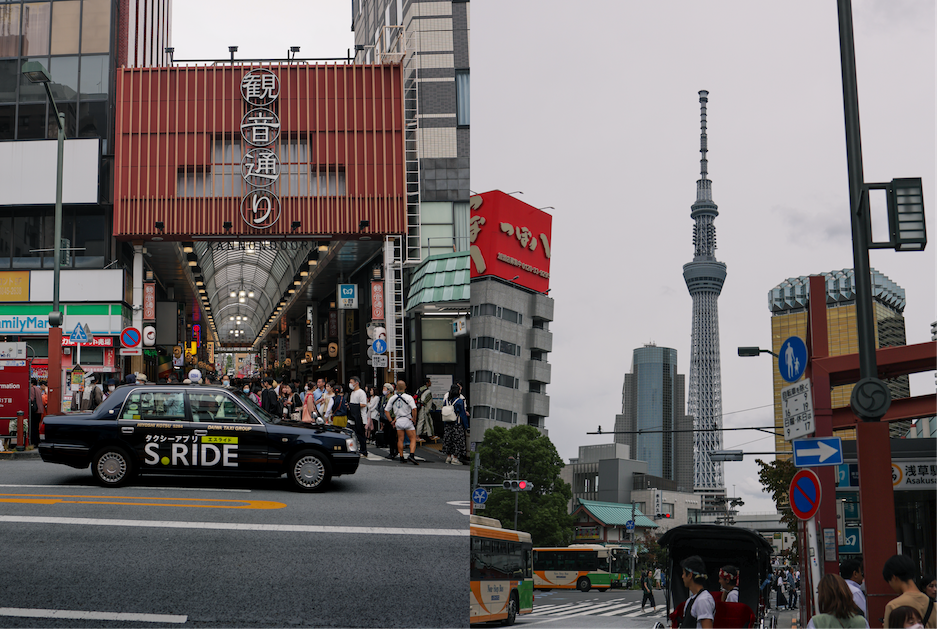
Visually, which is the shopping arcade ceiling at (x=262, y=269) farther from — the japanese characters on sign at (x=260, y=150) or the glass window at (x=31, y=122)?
the glass window at (x=31, y=122)

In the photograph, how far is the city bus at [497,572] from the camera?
7.96m

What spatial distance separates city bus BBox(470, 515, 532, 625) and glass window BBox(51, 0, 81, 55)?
104 feet

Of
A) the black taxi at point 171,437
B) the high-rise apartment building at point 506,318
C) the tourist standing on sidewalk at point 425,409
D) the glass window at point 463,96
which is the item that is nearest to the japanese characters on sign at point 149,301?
the glass window at point 463,96

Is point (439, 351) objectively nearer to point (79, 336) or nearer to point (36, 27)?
point (79, 336)

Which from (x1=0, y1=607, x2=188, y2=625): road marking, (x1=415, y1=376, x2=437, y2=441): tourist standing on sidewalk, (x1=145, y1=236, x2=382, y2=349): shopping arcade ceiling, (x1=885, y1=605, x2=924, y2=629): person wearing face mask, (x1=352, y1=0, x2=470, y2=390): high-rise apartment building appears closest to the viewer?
(x1=885, y1=605, x2=924, y2=629): person wearing face mask

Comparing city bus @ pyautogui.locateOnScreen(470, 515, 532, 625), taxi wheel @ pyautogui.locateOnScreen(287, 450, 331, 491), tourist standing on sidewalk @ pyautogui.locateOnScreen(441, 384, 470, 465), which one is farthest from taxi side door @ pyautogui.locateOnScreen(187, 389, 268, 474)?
city bus @ pyautogui.locateOnScreen(470, 515, 532, 625)

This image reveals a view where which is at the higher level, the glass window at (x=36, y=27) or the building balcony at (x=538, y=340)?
the glass window at (x=36, y=27)

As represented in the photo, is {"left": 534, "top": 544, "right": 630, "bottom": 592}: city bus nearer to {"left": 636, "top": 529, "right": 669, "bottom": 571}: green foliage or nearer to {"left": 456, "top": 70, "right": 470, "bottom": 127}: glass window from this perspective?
{"left": 636, "top": 529, "right": 669, "bottom": 571}: green foliage

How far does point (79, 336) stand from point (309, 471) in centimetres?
1383

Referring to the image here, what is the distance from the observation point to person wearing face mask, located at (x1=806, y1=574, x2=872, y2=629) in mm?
5898

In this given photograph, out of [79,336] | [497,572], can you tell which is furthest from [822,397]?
[79,336]

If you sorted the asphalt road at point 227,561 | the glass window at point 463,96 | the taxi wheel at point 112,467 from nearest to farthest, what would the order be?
the asphalt road at point 227,561, the taxi wheel at point 112,467, the glass window at point 463,96

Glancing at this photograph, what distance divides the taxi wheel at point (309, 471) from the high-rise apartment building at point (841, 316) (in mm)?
6551

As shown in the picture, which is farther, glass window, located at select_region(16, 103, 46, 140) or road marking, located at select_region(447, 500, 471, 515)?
glass window, located at select_region(16, 103, 46, 140)
